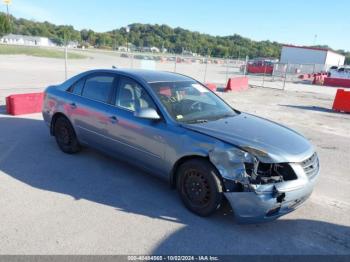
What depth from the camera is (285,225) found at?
3668 millimetres

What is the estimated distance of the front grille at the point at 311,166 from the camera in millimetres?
3508

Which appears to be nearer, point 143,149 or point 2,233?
point 2,233

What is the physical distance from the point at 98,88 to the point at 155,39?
346 feet

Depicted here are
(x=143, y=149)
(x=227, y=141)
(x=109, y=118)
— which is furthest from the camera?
(x=109, y=118)

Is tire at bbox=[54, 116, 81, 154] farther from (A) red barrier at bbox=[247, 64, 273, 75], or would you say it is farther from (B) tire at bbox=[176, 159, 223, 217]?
(A) red barrier at bbox=[247, 64, 273, 75]

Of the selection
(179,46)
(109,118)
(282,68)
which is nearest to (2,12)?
(179,46)

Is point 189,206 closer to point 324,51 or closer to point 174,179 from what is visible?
point 174,179

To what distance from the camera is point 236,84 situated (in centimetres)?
1867

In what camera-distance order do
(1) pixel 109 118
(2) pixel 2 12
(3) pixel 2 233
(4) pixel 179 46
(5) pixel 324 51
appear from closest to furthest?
(3) pixel 2 233
(1) pixel 109 118
(5) pixel 324 51
(2) pixel 2 12
(4) pixel 179 46

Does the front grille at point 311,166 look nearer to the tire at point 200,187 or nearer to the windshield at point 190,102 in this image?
the tire at point 200,187

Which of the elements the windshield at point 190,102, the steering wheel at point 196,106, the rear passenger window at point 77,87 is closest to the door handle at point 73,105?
the rear passenger window at point 77,87

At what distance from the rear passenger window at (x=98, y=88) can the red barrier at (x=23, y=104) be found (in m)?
3.89

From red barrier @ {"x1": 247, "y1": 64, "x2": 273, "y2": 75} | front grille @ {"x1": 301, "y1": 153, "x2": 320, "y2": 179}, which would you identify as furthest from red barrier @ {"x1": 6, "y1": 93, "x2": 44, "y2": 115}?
red barrier @ {"x1": 247, "y1": 64, "x2": 273, "y2": 75}

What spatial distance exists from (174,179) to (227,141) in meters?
0.90
